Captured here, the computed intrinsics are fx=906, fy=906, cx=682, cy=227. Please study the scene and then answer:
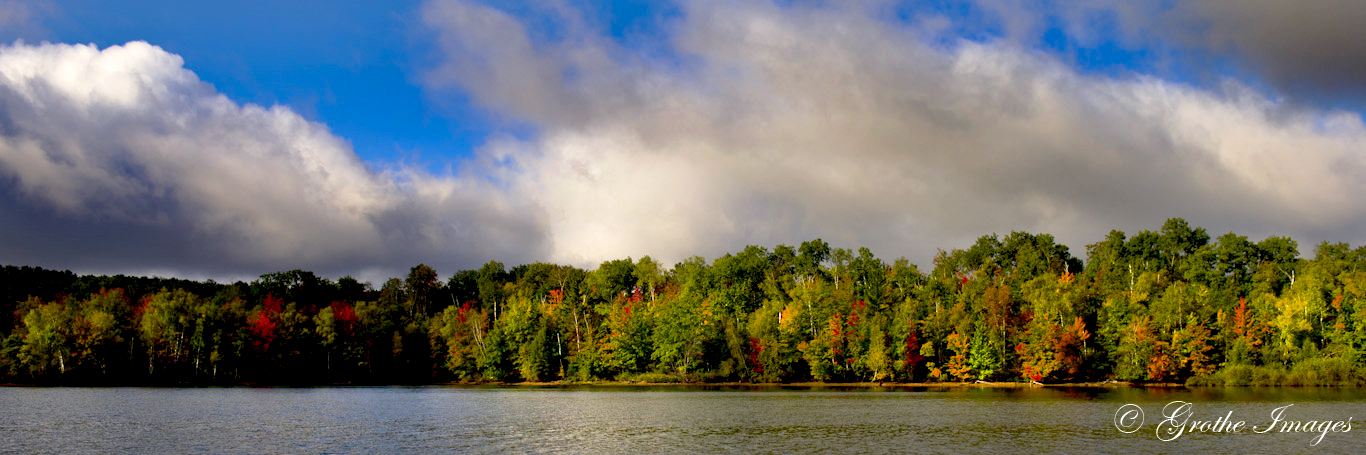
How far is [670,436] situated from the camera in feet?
166

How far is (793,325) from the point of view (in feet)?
422

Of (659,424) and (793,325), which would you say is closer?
(659,424)

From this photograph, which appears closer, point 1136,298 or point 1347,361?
point 1347,361

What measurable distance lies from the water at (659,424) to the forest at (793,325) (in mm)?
23683

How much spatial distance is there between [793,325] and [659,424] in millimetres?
72302

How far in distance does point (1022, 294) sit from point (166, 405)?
103 meters

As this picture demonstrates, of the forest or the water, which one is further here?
the forest

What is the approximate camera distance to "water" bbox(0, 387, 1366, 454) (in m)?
44.2

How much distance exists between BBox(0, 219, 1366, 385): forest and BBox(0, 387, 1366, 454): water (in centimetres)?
2368

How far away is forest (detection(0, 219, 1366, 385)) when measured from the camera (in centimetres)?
10838

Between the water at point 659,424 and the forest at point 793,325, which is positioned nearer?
the water at point 659,424

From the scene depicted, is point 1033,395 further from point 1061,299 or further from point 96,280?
point 96,280

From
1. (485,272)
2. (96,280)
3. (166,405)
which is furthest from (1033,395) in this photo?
(96,280)

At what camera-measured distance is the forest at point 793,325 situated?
10838cm
